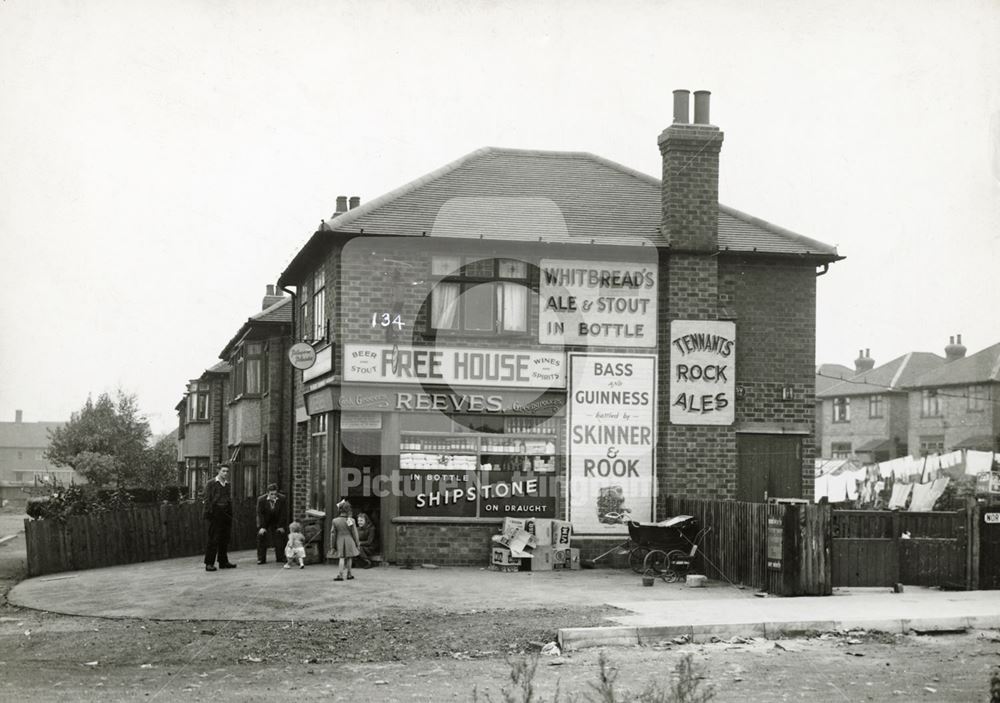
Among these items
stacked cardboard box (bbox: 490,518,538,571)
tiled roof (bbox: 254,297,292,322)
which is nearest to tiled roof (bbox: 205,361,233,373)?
tiled roof (bbox: 254,297,292,322)

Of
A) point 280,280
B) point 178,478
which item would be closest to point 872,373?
A: point 178,478

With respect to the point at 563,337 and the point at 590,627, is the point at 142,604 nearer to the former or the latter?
the point at 590,627

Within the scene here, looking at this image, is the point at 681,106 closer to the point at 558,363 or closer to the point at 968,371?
the point at 558,363

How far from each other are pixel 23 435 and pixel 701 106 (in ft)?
365

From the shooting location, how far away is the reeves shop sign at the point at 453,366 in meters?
18.8

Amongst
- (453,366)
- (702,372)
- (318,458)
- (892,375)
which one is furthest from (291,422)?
(892,375)

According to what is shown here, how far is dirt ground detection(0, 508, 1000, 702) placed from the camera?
8.79m

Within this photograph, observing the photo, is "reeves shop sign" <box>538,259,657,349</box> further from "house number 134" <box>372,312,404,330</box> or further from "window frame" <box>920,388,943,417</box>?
"window frame" <box>920,388,943,417</box>

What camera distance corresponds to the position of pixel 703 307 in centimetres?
1955

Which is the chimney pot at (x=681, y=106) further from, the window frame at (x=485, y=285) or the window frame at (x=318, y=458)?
the window frame at (x=318, y=458)

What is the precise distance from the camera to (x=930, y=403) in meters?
57.5

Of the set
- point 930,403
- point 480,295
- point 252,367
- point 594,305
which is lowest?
point 930,403

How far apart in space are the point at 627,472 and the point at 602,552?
4.86ft

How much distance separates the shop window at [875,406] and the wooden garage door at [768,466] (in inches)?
1733
